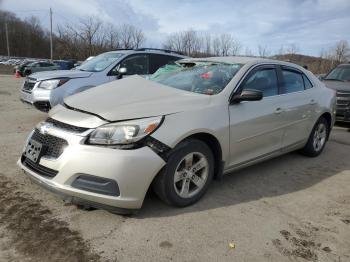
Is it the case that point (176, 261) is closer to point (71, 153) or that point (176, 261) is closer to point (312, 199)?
point (71, 153)

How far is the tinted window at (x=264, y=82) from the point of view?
14.7 feet

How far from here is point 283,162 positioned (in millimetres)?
5609

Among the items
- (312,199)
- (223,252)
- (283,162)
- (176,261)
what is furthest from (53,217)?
(283,162)

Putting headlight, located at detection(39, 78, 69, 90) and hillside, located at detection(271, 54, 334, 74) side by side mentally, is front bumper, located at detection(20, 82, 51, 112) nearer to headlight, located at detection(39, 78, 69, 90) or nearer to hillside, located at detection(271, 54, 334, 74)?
headlight, located at detection(39, 78, 69, 90)

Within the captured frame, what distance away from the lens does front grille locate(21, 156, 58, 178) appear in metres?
3.28

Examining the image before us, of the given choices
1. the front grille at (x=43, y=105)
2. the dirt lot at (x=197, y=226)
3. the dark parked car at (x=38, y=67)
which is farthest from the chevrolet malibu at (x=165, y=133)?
the dark parked car at (x=38, y=67)

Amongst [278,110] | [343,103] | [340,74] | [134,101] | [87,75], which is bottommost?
[343,103]

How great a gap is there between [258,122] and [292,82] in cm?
131

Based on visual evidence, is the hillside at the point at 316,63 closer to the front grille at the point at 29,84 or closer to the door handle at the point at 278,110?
the front grille at the point at 29,84

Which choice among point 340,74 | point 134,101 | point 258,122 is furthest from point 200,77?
point 340,74

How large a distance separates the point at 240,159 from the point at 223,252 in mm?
1512

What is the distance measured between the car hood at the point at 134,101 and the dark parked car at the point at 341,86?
644cm

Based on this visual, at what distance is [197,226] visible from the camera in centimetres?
335

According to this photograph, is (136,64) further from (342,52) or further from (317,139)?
(342,52)
